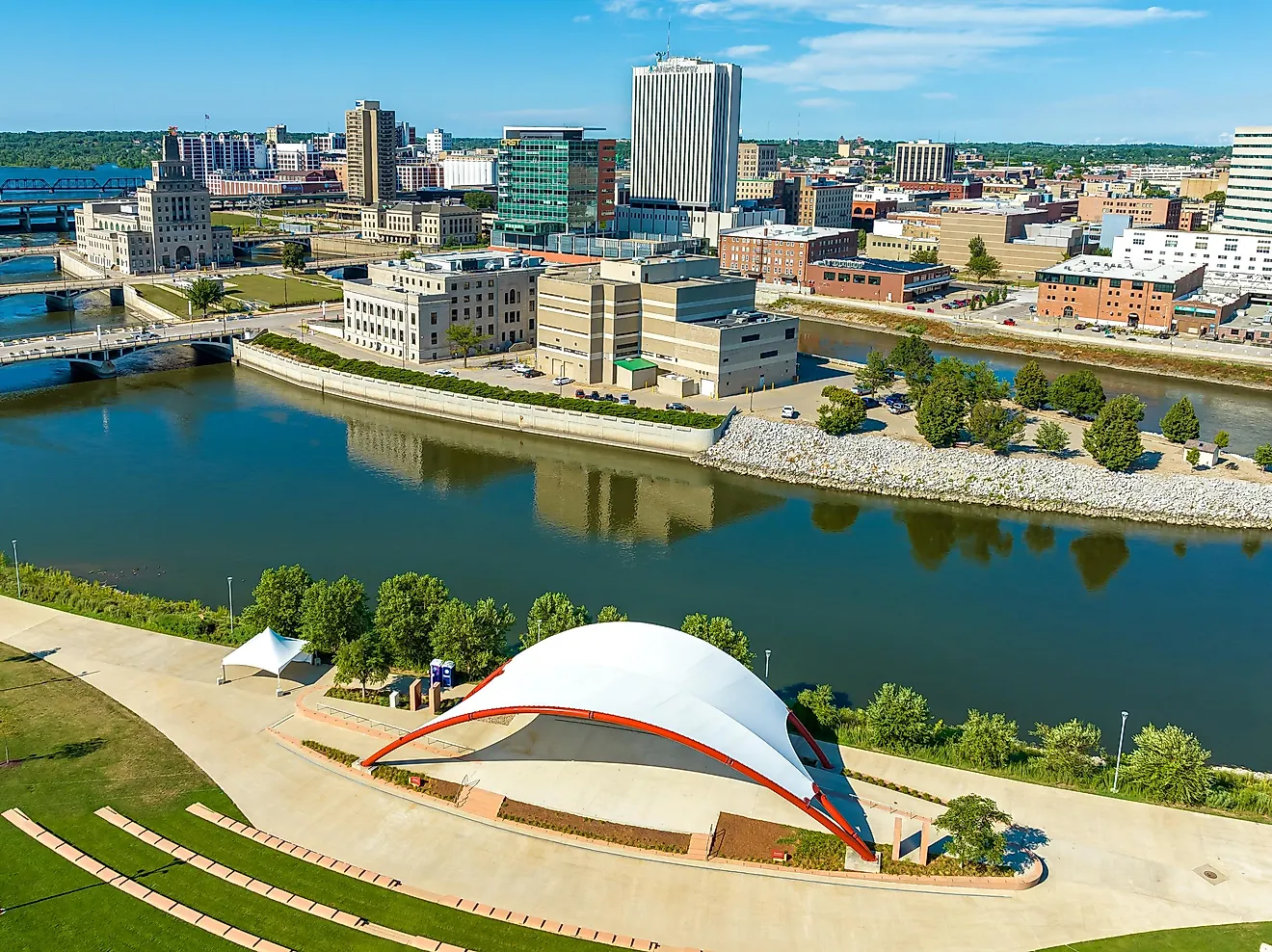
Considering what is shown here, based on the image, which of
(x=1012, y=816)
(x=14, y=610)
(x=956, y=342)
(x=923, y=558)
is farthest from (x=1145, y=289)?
(x=14, y=610)

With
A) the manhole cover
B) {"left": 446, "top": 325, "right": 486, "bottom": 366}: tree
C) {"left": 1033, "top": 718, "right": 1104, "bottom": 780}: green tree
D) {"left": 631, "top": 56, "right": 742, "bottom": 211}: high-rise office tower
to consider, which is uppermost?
{"left": 631, "top": 56, "right": 742, "bottom": 211}: high-rise office tower

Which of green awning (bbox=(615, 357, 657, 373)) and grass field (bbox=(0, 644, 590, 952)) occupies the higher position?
green awning (bbox=(615, 357, 657, 373))

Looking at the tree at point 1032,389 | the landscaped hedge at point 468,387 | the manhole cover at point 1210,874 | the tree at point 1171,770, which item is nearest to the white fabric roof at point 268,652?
the tree at point 1171,770

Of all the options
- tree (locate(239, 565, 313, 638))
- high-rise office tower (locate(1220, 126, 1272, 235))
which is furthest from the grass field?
high-rise office tower (locate(1220, 126, 1272, 235))

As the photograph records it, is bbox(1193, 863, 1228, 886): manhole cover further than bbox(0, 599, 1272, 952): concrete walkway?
Yes

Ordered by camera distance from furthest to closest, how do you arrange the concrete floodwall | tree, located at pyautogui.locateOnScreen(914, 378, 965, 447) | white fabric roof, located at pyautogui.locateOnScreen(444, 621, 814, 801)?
the concrete floodwall → tree, located at pyautogui.locateOnScreen(914, 378, 965, 447) → white fabric roof, located at pyautogui.locateOnScreen(444, 621, 814, 801)

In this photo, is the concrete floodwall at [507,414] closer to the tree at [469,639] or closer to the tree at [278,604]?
the tree at [278,604]

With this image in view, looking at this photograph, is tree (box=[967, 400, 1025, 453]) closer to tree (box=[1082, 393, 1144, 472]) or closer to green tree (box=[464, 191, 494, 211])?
tree (box=[1082, 393, 1144, 472])
